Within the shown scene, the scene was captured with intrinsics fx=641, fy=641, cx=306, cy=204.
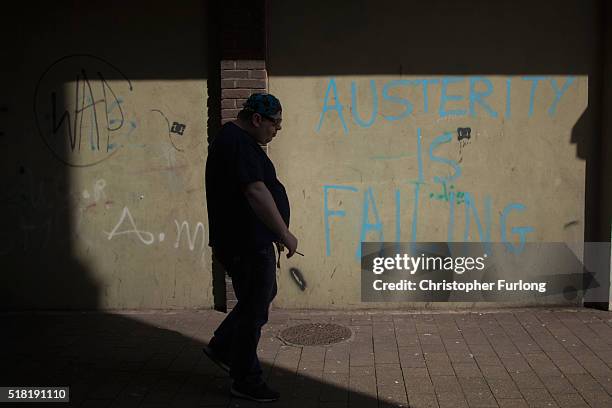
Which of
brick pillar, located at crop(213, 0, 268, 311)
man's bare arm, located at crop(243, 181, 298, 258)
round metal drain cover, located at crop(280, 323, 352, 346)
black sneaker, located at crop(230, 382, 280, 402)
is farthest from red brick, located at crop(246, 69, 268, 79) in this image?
black sneaker, located at crop(230, 382, 280, 402)

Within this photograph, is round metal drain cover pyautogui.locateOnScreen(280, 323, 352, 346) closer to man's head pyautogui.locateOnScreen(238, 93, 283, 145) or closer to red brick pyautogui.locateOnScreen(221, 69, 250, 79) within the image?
man's head pyautogui.locateOnScreen(238, 93, 283, 145)

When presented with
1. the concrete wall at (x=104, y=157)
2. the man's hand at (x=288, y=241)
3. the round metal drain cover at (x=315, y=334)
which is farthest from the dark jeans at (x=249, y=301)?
the concrete wall at (x=104, y=157)

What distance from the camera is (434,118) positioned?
221 inches

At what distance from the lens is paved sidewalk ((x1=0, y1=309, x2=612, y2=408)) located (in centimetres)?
395

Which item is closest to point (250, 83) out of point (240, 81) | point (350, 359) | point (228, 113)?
point (240, 81)

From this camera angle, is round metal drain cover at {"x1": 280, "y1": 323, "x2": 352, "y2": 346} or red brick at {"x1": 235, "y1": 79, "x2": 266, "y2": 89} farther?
red brick at {"x1": 235, "y1": 79, "x2": 266, "y2": 89}

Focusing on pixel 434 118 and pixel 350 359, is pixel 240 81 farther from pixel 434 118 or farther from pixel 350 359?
pixel 350 359

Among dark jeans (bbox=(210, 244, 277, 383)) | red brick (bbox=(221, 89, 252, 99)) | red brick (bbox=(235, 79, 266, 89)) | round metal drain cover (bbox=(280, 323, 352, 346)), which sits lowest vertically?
round metal drain cover (bbox=(280, 323, 352, 346))

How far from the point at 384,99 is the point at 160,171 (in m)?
2.09

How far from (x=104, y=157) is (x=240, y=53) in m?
1.55

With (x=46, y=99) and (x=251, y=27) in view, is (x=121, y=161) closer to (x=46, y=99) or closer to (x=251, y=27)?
(x=46, y=99)

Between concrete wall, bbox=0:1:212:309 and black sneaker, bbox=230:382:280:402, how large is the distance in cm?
205

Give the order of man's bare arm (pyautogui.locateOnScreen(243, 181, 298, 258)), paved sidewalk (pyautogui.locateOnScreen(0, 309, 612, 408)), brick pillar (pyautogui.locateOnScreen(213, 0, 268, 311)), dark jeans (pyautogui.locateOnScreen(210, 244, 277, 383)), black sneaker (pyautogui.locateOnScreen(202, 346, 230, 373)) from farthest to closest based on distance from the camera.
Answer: brick pillar (pyautogui.locateOnScreen(213, 0, 268, 311)), black sneaker (pyautogui.locateOnScreen(202, 346, 230, 373)), paved sidewalk (pyautogui.locateOnScreen(0, 309, 612, 408)), dark jeans (pyautogui.locateOnScreen(210, 244, 277, 383)), man's bare arm (pyautogui.locateOnScreen(243, 181, 298, 258))

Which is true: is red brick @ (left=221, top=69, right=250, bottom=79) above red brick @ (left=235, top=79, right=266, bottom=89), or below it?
above
